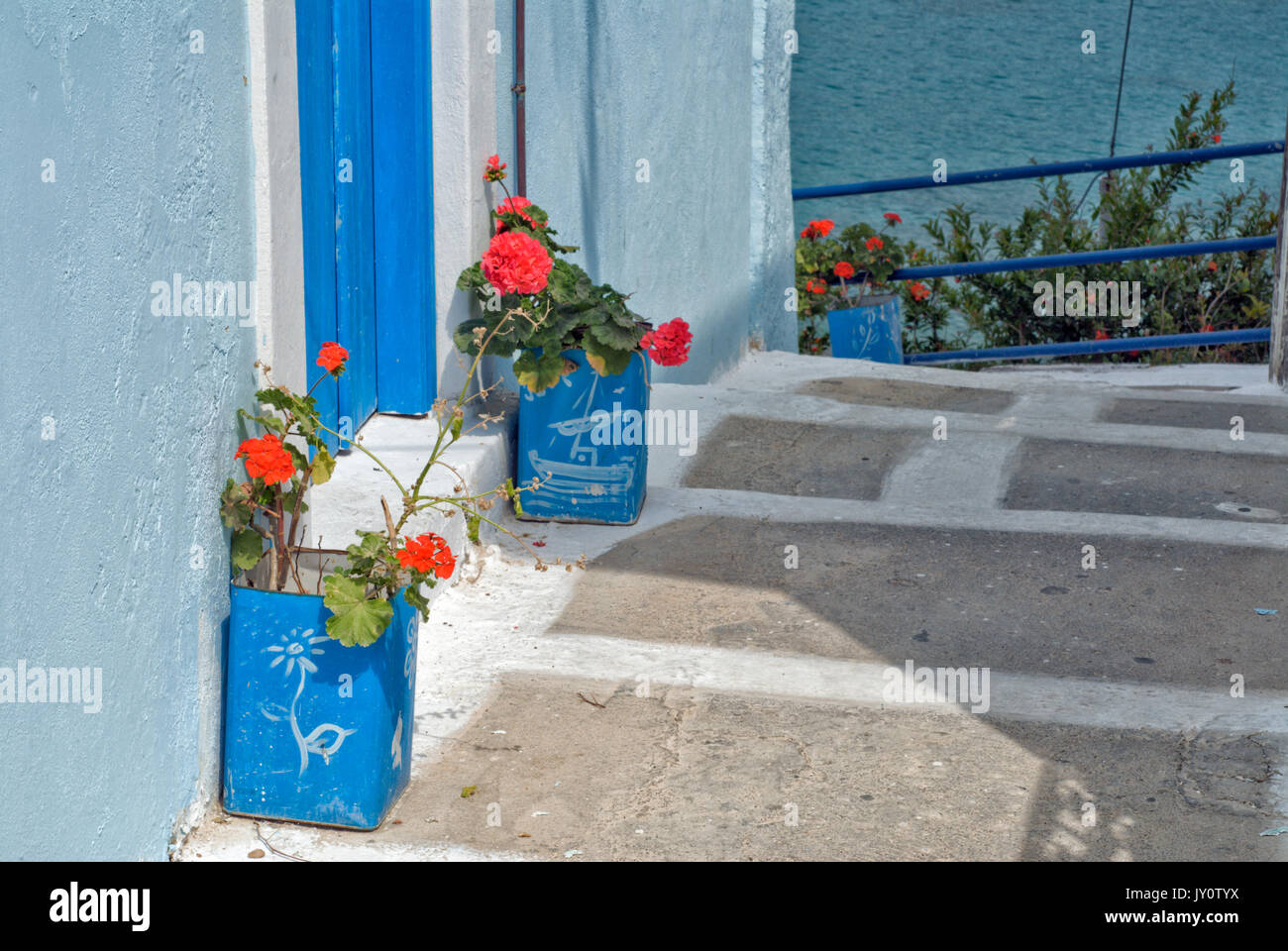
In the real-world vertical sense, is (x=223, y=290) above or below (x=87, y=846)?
above

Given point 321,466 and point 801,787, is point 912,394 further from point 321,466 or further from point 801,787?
point 321,466

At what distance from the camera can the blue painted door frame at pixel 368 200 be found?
3887 mm

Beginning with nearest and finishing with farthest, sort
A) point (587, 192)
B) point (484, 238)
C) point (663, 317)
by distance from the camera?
point (484, 238), point (587, 192), point (663, 317)

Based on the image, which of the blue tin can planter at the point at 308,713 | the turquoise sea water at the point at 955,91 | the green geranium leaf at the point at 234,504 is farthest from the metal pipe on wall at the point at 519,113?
the turquoise sea water at the point at 955,91

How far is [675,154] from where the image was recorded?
21.7 feet

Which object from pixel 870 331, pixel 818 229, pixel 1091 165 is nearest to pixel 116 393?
pixel 870 331

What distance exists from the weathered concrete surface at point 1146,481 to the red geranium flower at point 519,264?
1749 millimetres

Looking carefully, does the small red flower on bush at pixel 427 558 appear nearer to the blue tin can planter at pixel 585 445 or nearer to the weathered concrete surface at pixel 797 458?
the blue tin can planter at pixel 585 445

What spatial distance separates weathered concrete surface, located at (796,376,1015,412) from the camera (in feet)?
20.0

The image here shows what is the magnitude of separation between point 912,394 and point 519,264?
2.84 metres
